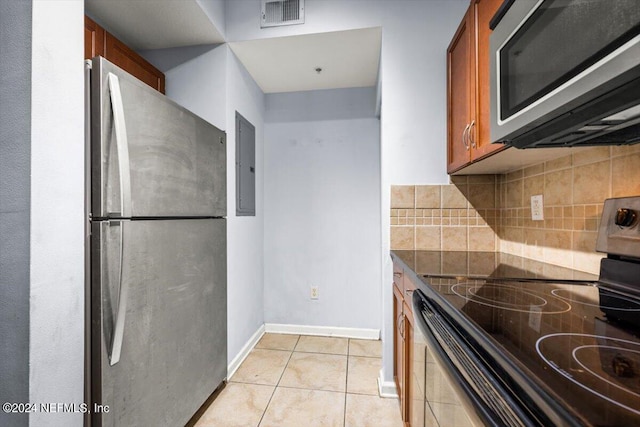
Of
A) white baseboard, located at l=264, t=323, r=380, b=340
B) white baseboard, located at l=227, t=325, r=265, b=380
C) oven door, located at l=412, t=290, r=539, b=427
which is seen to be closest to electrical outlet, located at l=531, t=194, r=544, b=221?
oven door, located at l=412, t=290, r=539, b=427

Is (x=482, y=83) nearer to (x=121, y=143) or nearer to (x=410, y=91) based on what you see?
(x=410, y=91)

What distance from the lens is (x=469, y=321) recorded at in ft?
2.06

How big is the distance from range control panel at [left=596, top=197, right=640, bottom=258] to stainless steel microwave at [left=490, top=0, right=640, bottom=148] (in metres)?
0.19

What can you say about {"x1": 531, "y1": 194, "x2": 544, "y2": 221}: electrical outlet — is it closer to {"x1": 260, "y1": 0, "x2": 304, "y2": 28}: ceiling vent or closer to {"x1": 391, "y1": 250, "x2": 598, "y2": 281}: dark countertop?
{"x1": 391, "y1": 250, "x2": 598, "y2": 281}: dark countertop

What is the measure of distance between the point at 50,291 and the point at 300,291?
83.3 inches

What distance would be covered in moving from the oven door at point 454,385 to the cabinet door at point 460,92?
953 millimetres

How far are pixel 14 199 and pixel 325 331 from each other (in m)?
2.45

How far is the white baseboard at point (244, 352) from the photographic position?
2106 millimetres

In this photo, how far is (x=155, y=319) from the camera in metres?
1.30

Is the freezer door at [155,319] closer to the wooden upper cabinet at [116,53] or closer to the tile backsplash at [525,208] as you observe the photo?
the wooden upper cabinet at [116,53]

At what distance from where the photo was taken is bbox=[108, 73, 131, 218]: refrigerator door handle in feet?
3.56

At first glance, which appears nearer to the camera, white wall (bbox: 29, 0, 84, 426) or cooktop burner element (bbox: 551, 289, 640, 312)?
cooktop burner element (bbox: 551, 289, 640, 312)

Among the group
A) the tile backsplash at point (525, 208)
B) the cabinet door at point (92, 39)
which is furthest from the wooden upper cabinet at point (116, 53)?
the tile backsplash at point (525, 208)

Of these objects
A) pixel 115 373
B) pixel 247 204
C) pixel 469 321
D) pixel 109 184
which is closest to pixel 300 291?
pixel 247 204
